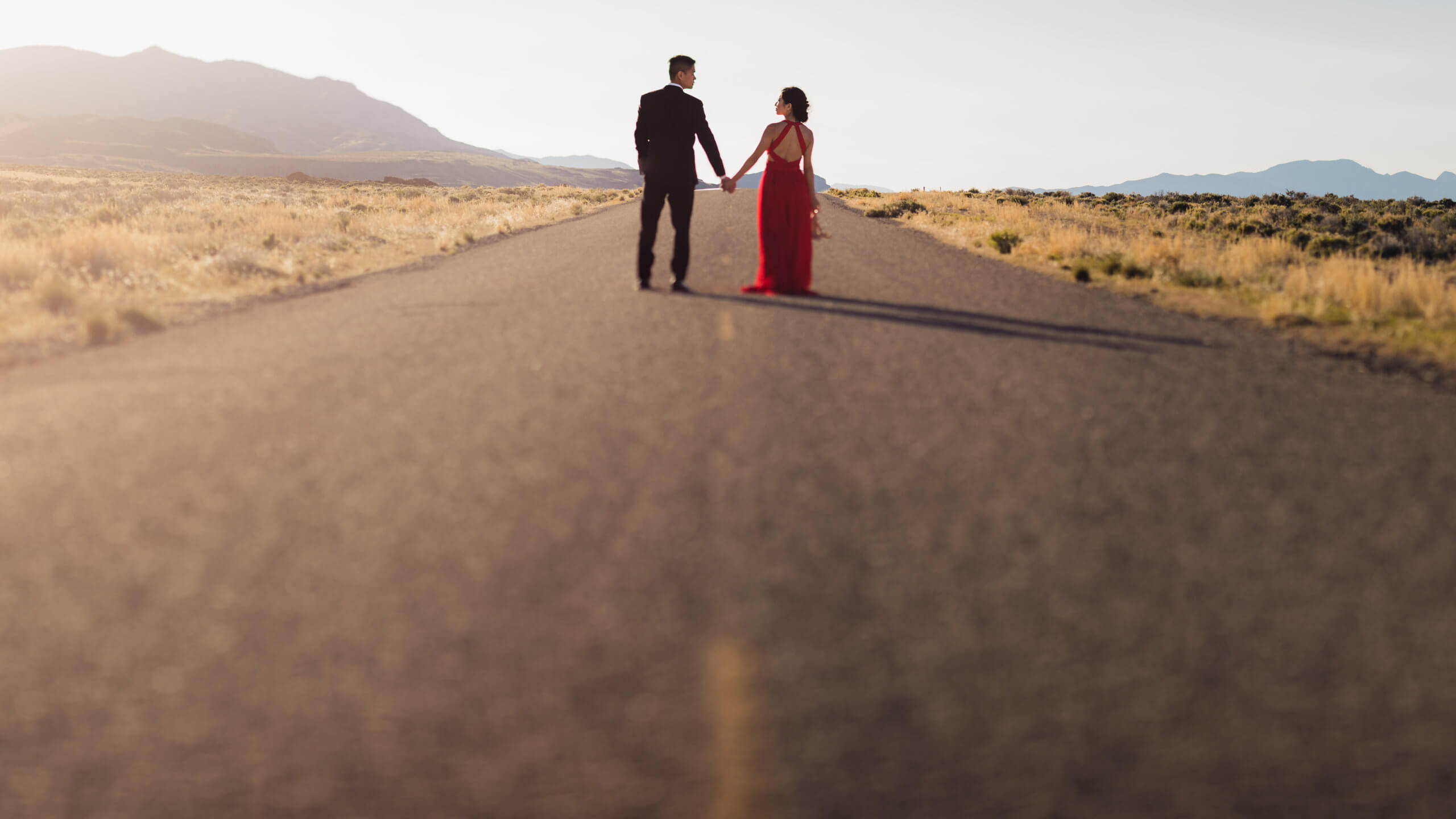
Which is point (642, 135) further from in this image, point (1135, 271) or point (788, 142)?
point (1135, 271)

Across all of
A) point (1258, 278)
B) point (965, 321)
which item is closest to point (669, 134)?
point (965, 321)

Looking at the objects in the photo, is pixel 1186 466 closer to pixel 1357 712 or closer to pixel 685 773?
pixel 1357 712

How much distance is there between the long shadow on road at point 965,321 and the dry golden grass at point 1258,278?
1.64m

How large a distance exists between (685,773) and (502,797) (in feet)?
1.54

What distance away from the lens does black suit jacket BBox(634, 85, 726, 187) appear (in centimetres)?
919

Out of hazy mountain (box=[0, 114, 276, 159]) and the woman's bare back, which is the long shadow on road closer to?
the woman's bare back

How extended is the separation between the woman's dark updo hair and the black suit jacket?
0.94 metres

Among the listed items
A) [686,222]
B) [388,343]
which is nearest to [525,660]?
[388,343]

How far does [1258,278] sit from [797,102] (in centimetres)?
651

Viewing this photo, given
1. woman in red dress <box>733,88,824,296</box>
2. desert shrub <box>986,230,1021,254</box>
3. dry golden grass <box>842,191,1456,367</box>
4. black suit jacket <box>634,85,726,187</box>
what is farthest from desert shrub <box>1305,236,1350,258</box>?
black suit jacket <box>634,85,726,187</box>

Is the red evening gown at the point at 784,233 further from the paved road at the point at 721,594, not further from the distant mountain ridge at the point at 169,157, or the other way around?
the distant mountain ridge at the point at 169,157

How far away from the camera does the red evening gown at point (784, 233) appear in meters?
9.58

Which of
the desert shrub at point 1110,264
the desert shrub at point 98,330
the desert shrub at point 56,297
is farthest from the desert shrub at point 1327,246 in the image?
the desert shrub at point 56,297

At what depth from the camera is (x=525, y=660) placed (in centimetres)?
258
